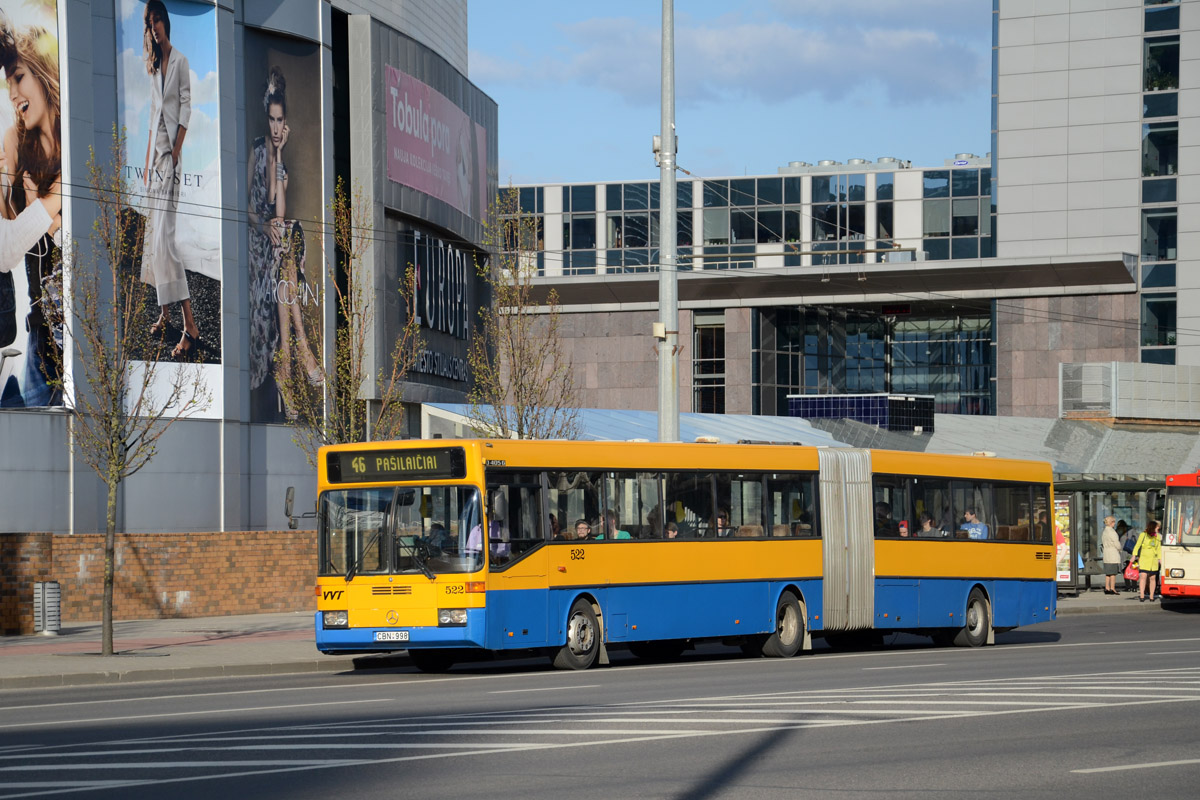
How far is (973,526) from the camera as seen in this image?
26172 mm

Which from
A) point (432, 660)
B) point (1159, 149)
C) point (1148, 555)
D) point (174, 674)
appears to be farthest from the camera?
point (1159, 149)

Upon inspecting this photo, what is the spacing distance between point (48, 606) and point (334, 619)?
8.10 meters

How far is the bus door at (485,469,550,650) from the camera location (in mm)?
19500

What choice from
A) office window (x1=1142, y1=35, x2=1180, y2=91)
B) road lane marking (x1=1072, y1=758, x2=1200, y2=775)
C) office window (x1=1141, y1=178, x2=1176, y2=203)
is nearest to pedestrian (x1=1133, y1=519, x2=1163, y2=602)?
road lane marking (x1=1072, y1=758, x2=1200, y2=775)

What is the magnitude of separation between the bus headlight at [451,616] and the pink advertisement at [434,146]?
849 inches

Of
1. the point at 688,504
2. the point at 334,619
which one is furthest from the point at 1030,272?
the point at 334,619

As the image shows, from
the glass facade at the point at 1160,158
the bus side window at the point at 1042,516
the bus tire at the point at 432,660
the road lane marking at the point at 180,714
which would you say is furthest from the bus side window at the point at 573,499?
the glass facade at the point at 1160,158

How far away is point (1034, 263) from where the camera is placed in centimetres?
6328

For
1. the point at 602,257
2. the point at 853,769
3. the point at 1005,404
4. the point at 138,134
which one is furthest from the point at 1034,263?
the point at 853,769

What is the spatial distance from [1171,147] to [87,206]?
48.3 meters

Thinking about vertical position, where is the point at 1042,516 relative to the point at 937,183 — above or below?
below

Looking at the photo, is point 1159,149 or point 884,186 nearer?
point 1159,149

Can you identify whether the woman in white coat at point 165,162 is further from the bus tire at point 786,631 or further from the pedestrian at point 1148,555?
the pedestrian at point 1148,555

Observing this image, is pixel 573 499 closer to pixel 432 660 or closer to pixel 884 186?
pixel 432 660
